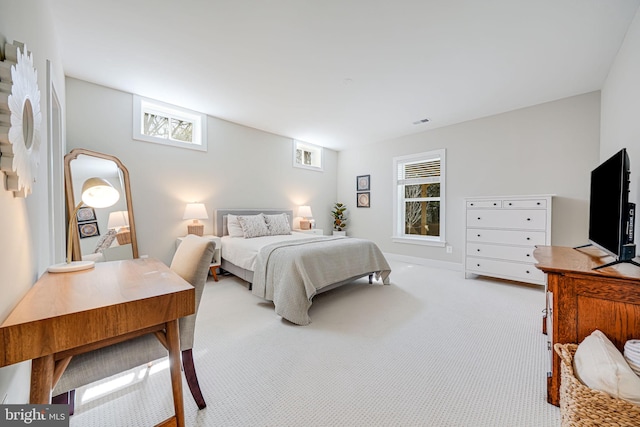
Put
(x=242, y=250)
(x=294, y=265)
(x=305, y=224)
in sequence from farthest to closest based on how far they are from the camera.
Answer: (x=305, y=224) < (x=242, y=250) < (x=294, y=265)

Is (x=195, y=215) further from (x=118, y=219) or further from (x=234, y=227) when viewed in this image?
(x=118, y=219)

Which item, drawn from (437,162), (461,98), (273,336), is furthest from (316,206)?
(273,336)

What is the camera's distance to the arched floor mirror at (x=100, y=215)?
8.79 feet

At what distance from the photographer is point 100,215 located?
2.79 metres

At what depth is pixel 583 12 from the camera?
1.97 metres

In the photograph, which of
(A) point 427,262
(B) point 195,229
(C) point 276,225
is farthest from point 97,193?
(A) point 427,262

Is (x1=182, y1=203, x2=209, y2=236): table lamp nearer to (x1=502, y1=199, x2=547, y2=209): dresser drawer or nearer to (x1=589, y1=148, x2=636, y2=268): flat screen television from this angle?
(x1=589, y1=148, x2=636, y2=268): flat screen television

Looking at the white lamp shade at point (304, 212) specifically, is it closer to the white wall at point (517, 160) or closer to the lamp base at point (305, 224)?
the lamp base at point (305, 224)

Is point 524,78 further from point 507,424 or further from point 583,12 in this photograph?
point 507,424

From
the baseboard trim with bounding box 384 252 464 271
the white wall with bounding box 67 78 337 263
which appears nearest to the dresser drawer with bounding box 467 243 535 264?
the baseboard trim with bounding box 384 252 464 271

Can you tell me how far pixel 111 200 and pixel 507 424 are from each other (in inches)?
98.9

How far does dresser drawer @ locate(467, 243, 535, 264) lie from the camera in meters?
3.40

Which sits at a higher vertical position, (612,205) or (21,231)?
(612,205)

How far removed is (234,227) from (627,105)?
452 cm
